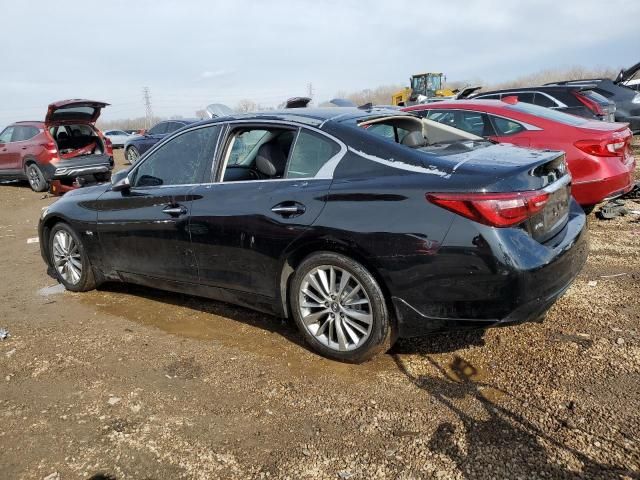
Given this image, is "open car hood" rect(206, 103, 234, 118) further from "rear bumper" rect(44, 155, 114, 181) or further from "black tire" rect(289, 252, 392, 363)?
"rear bumper" rect(44, 155, 114, 181)

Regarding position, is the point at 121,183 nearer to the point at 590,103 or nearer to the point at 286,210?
the point at 286,210

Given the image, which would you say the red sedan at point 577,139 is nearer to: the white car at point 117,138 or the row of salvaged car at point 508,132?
the row of salvaged car at point 508,132

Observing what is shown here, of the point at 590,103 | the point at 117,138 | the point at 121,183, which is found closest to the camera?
the point at 121,183

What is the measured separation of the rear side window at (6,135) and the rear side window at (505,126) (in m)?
12.2

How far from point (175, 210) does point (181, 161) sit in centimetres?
43

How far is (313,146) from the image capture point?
3385 millimetres

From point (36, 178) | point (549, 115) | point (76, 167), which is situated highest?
point (549, 115)

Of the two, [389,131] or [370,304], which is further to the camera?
[389,131]

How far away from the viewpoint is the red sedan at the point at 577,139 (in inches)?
207

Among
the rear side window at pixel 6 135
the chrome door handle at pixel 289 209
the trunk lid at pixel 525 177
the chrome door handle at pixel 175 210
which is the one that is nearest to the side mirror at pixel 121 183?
the chrome door handle at pixel 175 210

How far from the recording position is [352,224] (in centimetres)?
302

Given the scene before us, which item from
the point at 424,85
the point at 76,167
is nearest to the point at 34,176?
the point at 76,167

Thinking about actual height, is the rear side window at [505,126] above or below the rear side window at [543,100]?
below

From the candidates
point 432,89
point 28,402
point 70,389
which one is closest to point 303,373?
point 70,389
